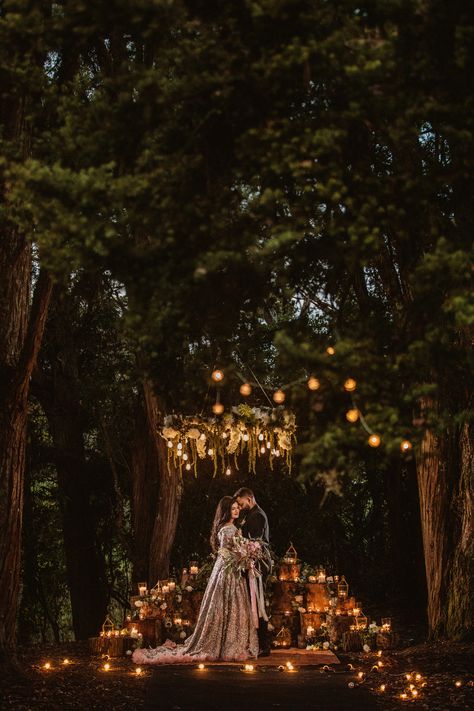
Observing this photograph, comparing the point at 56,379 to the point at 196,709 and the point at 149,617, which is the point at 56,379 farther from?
the point at 196,709

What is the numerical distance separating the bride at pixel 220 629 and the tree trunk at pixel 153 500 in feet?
8.66

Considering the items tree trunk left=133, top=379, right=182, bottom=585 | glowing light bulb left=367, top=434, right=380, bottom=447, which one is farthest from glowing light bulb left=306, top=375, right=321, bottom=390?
tree trunk left=133, top=379, right=182, bottom=585

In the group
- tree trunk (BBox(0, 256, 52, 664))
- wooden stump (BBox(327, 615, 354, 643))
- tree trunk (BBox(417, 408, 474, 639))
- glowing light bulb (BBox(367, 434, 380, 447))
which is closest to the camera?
glowing light bulb (BBox(367, 434, 380, 447))

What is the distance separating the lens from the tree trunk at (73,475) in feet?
49.4

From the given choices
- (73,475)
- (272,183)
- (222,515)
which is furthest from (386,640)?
(272,183)

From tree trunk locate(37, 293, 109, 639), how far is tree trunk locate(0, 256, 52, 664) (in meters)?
5.77

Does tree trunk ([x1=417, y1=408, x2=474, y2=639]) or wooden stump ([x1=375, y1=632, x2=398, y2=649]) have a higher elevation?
tree trunk ([x1=417, y1=408, x2=474, y2=639])

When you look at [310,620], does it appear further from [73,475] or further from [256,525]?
[73,475]

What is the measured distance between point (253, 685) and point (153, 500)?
5.71 m

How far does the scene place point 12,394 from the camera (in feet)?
29.2

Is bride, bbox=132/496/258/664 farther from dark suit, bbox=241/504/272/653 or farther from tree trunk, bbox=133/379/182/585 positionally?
tree trunk, bbox=133/379/182/585

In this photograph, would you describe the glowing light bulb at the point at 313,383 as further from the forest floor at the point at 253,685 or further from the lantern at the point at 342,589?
the lantern at the point at 342,589

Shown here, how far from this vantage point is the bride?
10586 millimetres

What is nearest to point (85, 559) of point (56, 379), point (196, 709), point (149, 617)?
point (56, 379)
